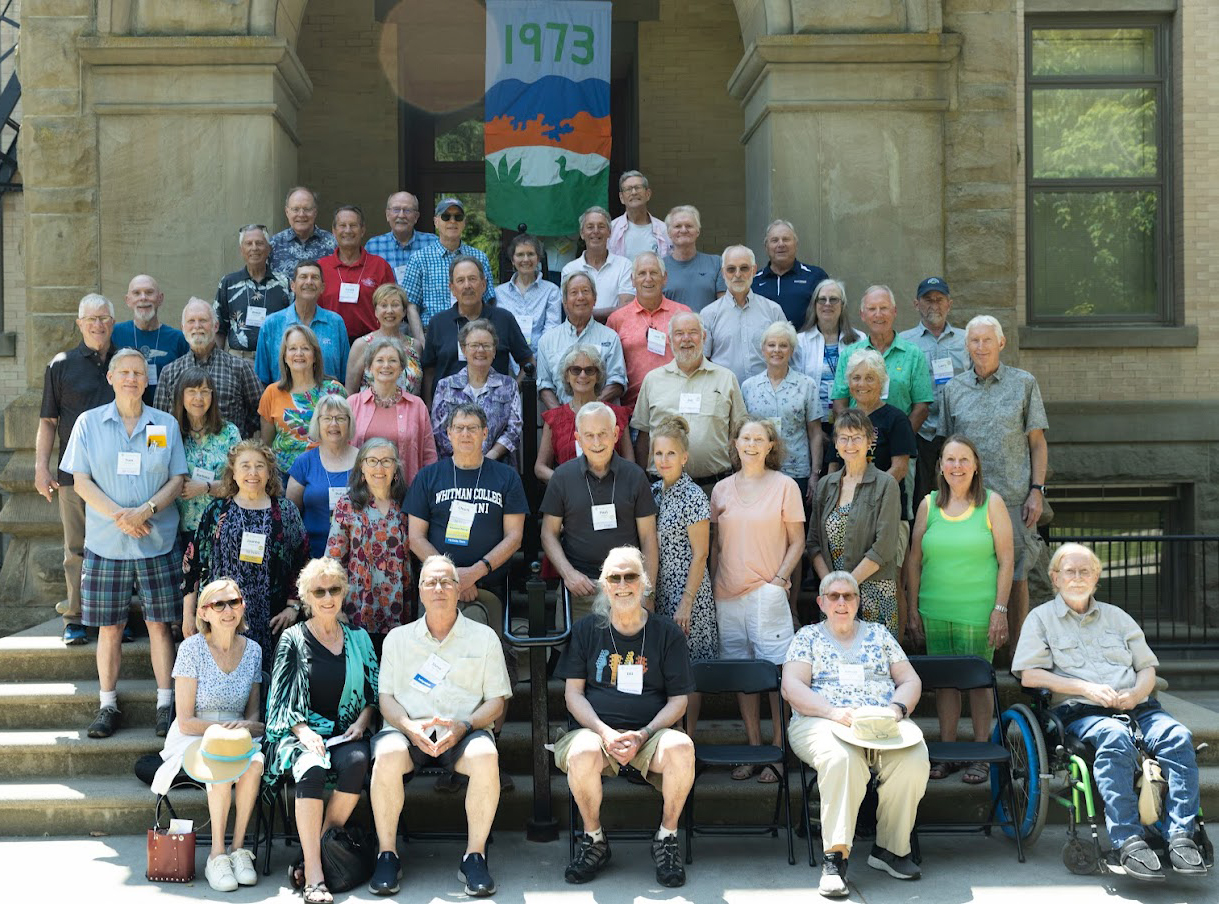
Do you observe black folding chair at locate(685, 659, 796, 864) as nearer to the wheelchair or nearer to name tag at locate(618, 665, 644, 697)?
name tag at locate(618, 665, 644, 697)

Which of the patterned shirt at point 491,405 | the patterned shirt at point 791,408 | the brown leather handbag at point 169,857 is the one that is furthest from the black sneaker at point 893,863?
the brown leather handbag at point 169,857

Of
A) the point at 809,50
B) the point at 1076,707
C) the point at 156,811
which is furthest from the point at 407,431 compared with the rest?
the point at 809,50

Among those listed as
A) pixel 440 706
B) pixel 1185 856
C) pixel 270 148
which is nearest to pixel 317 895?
pixel 440 706

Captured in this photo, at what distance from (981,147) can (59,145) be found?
6.48 m

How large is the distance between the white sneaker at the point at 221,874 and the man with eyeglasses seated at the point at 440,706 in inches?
24.8

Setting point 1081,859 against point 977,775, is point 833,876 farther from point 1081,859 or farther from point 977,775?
point 977,775

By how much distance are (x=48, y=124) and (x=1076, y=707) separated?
7606 millimetres

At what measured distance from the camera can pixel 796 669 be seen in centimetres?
598

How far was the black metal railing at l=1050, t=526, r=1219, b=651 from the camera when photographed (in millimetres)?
11656

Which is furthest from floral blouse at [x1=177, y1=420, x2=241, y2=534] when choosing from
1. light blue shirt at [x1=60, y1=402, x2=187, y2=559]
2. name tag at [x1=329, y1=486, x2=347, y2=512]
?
name tag at [x1=329, y1=486, x2=347, y2=512]

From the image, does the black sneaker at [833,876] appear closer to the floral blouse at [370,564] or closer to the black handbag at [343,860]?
the black handbag at [343,860]

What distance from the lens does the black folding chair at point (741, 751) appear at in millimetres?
5859

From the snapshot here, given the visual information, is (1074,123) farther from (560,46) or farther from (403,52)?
(403,52)

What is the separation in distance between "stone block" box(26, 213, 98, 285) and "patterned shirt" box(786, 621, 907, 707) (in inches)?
231
